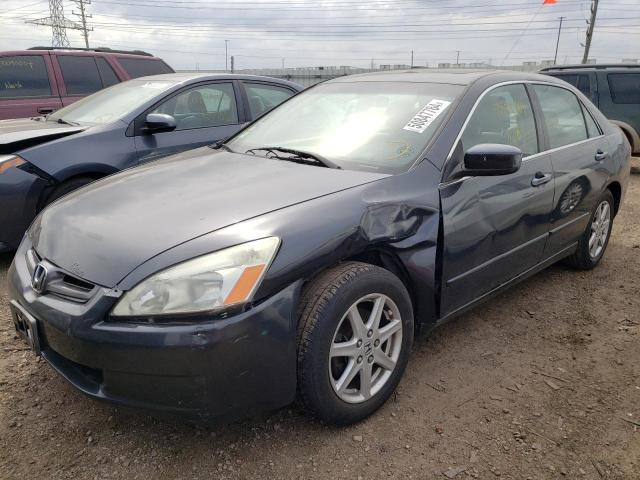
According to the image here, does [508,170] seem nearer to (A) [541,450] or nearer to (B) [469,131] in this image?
(B) [469,131]

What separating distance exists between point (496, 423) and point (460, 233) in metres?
0.90

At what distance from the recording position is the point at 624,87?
8.82 metres

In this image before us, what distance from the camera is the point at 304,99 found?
358 cm

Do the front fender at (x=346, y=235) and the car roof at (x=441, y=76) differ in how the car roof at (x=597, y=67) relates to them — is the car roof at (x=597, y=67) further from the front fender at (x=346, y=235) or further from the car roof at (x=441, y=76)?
the front fender at (x=346, y=235)

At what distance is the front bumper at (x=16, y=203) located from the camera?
3896 mm

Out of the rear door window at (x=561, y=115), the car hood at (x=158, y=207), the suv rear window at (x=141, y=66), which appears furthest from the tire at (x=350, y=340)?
the suv rear window at (x=141, y=66)

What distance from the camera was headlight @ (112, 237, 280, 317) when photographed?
6.05ft

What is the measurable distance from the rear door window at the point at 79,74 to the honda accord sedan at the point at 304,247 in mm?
4815

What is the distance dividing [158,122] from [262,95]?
1.57 m

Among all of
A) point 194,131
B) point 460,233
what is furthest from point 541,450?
point 194,131

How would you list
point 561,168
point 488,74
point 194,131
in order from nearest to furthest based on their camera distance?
point 488,74 → point 561,168 → point 194,131

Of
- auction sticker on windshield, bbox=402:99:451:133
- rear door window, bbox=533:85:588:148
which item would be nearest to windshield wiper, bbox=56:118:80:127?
auction sticker on windshield, bbox=402:99:451:133

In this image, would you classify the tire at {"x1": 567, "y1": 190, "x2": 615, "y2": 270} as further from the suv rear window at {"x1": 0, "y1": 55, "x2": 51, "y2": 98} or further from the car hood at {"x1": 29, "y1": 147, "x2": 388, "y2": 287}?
the suv rear window at {"x1": 0, "y1": 55, "x2": 51, "y2": 98}

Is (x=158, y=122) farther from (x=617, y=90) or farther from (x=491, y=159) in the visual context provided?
(x=617, y=90)
